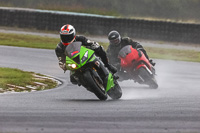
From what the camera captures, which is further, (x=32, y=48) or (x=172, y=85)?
(x=32, y=48)

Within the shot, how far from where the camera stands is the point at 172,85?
1374 centimetres

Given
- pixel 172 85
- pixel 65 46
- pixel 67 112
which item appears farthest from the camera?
pixel 172 85

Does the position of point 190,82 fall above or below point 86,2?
above

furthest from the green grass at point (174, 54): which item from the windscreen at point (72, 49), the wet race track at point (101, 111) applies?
the windscreen at point (72, 49)

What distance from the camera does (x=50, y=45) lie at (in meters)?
25.0

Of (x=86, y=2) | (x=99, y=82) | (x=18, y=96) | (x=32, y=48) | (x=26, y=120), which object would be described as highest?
(x=26, y=120)

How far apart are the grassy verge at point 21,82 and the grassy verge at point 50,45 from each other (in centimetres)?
948

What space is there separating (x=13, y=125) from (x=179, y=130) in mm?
2085

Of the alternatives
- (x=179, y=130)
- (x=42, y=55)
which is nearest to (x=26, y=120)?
(x=179, y=130)

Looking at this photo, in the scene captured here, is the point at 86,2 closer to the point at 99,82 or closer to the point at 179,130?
the point at 99,82

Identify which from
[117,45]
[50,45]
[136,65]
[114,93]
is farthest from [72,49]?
[50,45]

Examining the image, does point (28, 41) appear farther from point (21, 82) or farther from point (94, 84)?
point (94, 84)

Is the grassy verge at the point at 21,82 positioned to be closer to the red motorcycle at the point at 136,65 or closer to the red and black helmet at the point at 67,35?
the red motorcycle at the point at 136,65

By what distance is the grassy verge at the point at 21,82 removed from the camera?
11.8 m
